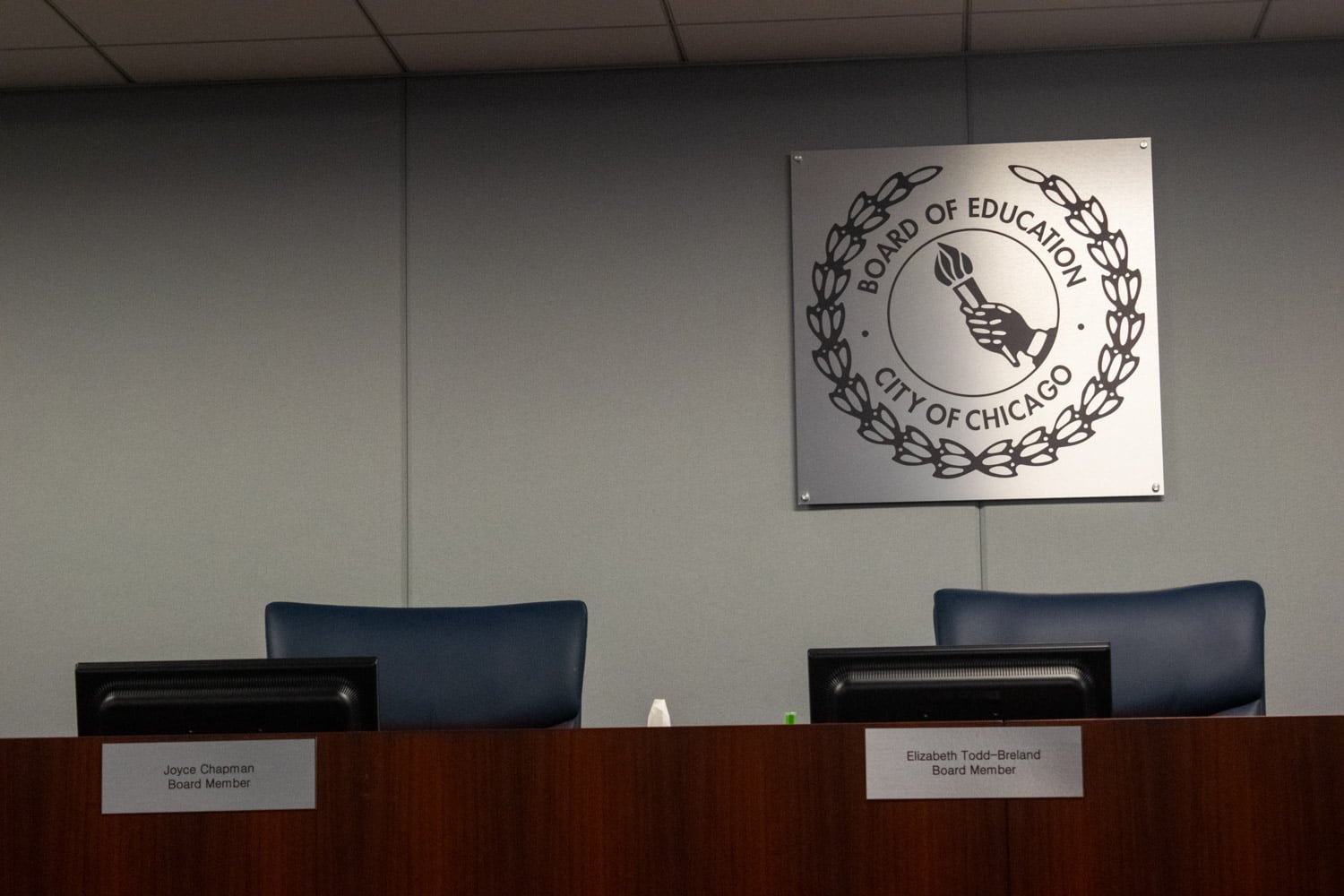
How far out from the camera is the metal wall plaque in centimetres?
316

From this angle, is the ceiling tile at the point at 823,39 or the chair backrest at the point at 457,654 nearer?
the chair backrest at the point at 457,654

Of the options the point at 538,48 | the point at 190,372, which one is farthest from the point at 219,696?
the point at 538,48

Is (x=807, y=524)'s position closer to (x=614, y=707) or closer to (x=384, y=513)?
(x=614, y=707)

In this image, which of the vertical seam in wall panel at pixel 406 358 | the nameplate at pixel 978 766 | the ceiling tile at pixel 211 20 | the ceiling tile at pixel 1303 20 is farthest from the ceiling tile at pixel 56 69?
the ceiling tile at pixel 1303 20

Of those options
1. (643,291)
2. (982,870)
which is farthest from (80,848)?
(643,291)

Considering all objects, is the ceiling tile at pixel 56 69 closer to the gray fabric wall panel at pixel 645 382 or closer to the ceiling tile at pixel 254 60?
the ceiling tile at pixel 254 60

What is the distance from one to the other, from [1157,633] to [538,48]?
2.13m

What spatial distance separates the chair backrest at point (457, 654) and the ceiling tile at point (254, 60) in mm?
1733

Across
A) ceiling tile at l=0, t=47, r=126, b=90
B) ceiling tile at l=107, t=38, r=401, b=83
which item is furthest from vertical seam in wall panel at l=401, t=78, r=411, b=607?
ceiling tile at l=0, t=47, r=126, b=90

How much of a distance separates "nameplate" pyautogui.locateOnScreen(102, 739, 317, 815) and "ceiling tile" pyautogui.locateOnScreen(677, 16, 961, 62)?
229 centimetres

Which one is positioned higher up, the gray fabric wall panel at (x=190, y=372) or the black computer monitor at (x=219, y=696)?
the gray fabric wall panel at (x=190, y=372)

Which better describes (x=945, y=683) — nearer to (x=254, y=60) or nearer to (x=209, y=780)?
(x=209, y=780)

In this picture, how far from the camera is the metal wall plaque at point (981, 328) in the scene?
3.16 metres

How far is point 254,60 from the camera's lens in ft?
10.6
